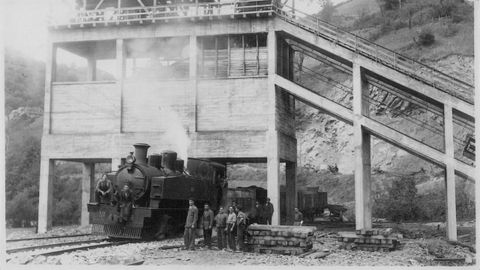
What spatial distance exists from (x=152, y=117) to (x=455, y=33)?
29.7 metres

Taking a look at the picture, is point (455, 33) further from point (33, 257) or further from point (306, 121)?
point (33, 257)

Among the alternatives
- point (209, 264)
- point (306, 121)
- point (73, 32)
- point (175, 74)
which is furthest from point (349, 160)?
point (209, 264)

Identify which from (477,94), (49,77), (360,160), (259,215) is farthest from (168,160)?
(49,77)

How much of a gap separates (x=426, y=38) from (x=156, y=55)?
92.4 feet

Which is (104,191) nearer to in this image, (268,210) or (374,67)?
(268,210)

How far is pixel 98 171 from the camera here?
54.6 metres

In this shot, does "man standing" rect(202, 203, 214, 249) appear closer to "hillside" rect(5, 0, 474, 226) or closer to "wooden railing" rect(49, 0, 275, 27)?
"wooden railing" rect(49, 0, 275, 27)

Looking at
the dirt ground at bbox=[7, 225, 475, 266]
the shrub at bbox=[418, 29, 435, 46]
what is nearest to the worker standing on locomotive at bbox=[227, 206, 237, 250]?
the dirt ground at bbox=[7, 225, 475, 266]

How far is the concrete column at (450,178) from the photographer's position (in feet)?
61.8

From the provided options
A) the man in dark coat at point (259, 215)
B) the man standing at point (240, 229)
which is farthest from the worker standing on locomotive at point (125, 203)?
the man in dark coat at point (259, 215)

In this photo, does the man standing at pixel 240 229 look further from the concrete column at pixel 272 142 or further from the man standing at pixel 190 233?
the concrete column at pixel 272 142

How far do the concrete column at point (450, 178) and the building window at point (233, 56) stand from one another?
8.63 m

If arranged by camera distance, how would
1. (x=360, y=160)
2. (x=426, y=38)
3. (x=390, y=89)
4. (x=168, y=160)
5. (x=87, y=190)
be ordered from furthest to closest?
(x=426, y=38)
(x=87, y=190)
(x=390, y=89)
(x=360, y=160)
(x=168, y=160)

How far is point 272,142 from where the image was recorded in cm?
2258
